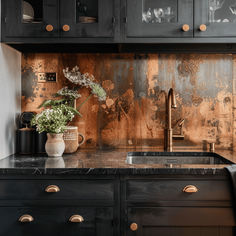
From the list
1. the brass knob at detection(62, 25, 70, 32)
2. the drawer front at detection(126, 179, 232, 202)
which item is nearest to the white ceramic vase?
the drawer front at detection(126, 179, 232, 202)

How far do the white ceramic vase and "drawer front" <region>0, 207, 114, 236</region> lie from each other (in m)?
0.40

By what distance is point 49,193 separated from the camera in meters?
1.35

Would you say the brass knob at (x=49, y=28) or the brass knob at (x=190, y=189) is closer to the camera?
the brass knob at (x=190, y=189)

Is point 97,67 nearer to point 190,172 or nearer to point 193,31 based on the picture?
point 193,31

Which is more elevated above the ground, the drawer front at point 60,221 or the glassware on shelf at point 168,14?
the glassware on shelf at point 168,14

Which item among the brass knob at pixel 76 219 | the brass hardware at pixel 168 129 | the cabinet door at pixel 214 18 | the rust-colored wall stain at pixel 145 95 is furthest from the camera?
the rust-colored wall stain at pixel 145 95

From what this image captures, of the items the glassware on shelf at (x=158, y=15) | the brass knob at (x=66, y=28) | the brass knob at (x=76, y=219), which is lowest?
the brass knob at (x=76, y=219)

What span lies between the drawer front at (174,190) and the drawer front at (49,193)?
5.1 inches

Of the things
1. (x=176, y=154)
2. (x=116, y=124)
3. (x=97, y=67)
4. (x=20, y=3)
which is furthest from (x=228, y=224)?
(x=20, y=3)

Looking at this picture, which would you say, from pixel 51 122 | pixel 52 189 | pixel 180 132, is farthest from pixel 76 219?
pixel 180 132

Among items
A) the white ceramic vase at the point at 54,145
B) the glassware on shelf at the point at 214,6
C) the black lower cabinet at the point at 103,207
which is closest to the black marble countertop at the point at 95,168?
the black lower cabinet at the point at 103,207

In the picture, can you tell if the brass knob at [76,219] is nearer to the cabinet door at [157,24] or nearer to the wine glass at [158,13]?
the cabinet door at [157,24]

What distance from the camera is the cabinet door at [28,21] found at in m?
1.62

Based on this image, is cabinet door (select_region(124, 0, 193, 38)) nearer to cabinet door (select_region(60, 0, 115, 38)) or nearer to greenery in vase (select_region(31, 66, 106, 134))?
cabinet door (select_region(60, 0, 115, 38))
